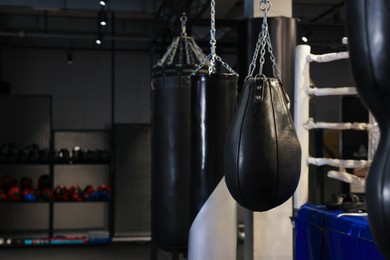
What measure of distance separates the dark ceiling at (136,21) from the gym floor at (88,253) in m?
2.91

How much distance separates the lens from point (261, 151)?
6.81ft

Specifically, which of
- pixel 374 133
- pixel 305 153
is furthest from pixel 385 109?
pixel 305 153

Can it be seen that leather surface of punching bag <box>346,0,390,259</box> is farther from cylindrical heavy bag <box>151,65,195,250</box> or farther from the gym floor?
the gym floor

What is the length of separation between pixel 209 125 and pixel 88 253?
16.7 ft

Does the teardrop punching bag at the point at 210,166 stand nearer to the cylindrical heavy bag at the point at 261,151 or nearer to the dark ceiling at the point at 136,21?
the cylindrical heavy bag at the point at 261,151

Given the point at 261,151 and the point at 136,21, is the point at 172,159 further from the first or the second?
the point at 136,21

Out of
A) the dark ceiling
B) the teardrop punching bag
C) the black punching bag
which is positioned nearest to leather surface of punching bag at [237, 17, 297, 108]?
the teardrop punching bag

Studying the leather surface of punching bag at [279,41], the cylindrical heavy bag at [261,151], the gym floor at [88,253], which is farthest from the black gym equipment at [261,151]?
the gym floor at [88,253]

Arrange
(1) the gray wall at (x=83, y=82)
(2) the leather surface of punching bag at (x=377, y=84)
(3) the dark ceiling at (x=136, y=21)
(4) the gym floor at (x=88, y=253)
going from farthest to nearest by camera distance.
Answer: (1) the gray wall at (x=83, y=82) < (3) the dark ceiling at (x=136, y=21) < (4) the gym floor at (x=88, y=253) < (2) the leather surface of punching bag at (x=377, y=84)

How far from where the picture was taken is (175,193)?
14.2ft

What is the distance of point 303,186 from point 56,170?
7.31 metres

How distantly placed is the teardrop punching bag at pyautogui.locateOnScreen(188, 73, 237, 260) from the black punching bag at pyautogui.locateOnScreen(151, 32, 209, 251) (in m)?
0.81

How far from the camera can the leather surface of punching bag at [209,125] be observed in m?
3.37

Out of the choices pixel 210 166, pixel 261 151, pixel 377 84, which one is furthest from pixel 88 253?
pixel 377 84
